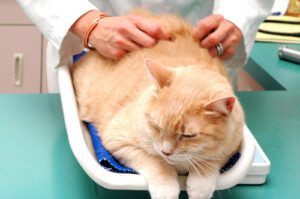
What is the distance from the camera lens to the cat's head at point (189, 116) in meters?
0.69

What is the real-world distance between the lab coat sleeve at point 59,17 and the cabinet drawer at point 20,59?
1.15 metres

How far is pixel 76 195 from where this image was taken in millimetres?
737

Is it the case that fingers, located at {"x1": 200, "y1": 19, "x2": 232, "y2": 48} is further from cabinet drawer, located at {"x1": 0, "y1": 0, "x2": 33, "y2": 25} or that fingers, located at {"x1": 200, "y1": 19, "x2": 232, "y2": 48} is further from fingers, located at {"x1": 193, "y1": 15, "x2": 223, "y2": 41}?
cabinet drawer, located at {"x1": 0, "y1": 0, "x2": 33, "y2": 25}

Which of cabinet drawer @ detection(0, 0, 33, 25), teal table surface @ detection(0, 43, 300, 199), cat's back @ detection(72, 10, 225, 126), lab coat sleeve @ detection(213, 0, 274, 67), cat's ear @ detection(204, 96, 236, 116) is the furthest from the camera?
cabinet drawer @ detection(0, 0, 33, 25)

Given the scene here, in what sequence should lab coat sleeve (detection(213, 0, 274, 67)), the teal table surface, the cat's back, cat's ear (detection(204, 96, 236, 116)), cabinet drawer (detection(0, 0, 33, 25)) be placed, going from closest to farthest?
Result: cat's ear (detection(204, 96, 236, 116)) → the teal table surface → the cat's back → lab coat sleeve (detection(213, 0, 274, 67)) → cabinet drawer (detection(0, 0, 33, 25))

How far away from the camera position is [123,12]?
122 centimetres

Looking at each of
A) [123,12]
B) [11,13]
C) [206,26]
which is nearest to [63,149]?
[206,26]

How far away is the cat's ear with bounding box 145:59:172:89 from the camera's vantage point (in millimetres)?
712

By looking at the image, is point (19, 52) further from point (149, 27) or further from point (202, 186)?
point (202, 186)

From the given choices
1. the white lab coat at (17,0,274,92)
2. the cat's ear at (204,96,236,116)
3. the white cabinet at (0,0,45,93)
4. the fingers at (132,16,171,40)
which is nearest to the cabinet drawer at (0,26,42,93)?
the white cabinet at (0,0,45,93)

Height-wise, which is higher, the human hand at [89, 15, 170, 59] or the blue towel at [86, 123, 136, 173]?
the human hand at [89, 15, 170, 59]

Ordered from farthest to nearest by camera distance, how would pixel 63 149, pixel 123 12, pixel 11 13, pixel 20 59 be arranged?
1. pixel 20 59
2. pixel 11 13
3. pixel 123 12
4. pixel 63 149

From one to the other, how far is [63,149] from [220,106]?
35 cm

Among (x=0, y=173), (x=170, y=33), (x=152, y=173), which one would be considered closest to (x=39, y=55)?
(x=170, y=33)
